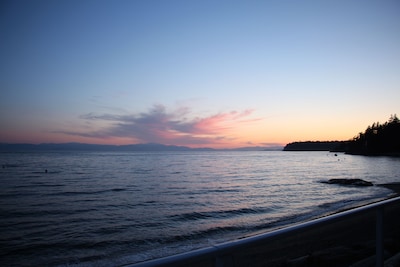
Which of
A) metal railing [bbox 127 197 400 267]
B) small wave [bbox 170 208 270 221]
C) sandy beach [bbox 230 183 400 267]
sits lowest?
small wave [bbox 170 208 270 221]

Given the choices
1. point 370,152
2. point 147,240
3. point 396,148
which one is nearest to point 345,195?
point 147,240

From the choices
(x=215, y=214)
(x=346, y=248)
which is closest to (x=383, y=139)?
(x=215, y=214)

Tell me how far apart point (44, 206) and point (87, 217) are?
5203 millimetres

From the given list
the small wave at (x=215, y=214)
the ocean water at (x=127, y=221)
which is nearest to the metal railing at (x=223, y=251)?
the ocean water at (x=127, y=221)

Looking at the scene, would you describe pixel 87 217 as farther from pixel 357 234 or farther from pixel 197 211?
pixel 357 234

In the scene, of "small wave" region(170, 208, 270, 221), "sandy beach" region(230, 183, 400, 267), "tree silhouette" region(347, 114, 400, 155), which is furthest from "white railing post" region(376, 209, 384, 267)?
"tree silhouette" region(347, 114, 400, 155)

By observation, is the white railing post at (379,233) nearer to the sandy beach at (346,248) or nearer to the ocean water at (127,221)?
the sandy beach at (346,248)

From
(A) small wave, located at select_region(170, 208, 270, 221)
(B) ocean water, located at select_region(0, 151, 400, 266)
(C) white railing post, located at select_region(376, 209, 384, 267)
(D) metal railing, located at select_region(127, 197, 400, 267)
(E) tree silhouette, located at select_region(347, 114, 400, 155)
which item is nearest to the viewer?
(D) metal railing, located at select_region(127, 197, 400, 267)

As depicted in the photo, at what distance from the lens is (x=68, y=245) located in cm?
1071

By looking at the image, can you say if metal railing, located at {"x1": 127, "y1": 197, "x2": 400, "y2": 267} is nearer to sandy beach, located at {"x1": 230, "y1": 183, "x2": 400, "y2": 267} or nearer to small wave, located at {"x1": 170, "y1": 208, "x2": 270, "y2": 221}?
sandy beach, located at {"x1": 230, "y1": 183, "x2": 400, "y2": 267}

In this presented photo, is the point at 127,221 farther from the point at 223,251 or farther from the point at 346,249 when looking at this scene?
the point at 223,251

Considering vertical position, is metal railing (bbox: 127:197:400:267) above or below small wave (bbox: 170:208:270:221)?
above

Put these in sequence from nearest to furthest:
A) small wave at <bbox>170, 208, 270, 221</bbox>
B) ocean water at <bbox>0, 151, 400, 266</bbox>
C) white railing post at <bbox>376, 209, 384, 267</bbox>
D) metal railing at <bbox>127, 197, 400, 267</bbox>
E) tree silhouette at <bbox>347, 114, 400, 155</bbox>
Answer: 1. metal railing at <bbox>127, 197, 400, 267</bbox>
2. white railing post at <bbox>376, 209, 384, 267</bbox>
3. ocean water at <bbox>0, 151, 400, 266</bbox>
4. small wave at <bbox>170, 208, 270, 221</bbox>
5. tree silhouette at <bbox>347, 114, 400, 155</bbox>

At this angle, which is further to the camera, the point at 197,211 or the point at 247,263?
the point at 197,211
